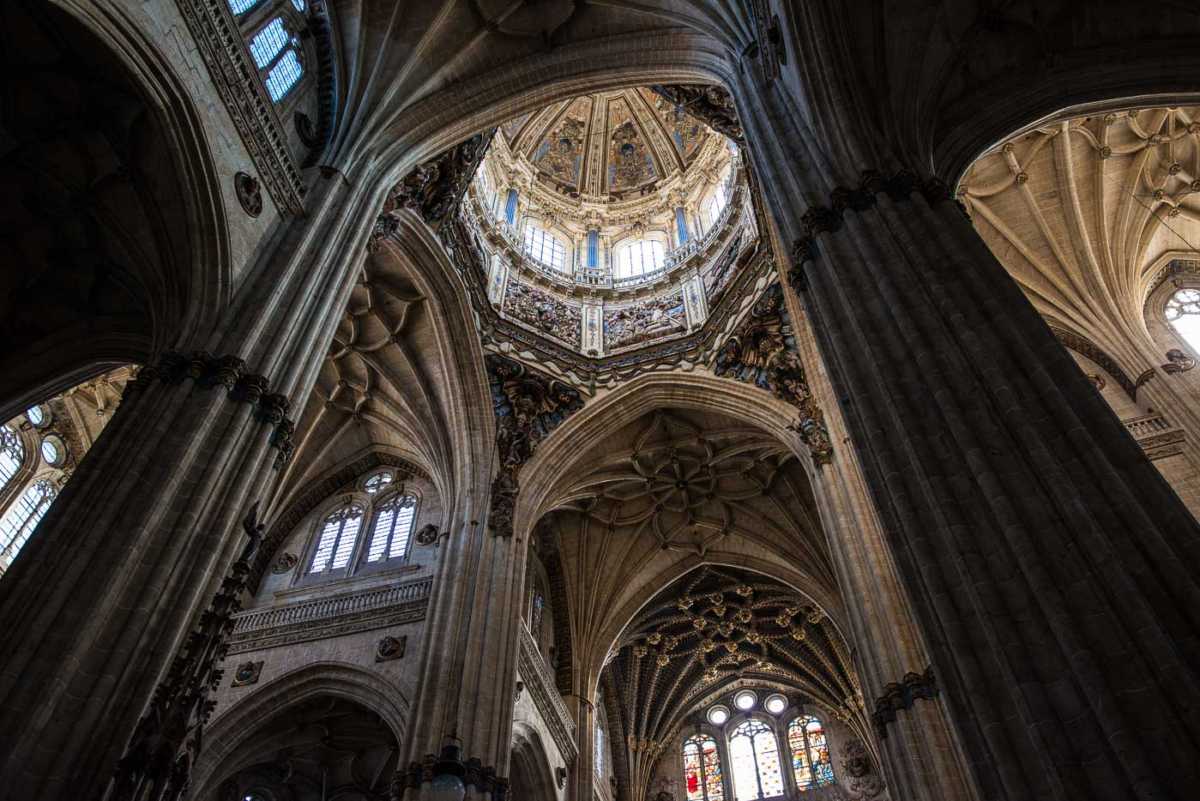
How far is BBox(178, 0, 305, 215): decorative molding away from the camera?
358 inches

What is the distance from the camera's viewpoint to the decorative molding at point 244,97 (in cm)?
909

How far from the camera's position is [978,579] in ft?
16.2

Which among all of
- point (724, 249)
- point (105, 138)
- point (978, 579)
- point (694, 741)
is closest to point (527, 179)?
point (724, 249)

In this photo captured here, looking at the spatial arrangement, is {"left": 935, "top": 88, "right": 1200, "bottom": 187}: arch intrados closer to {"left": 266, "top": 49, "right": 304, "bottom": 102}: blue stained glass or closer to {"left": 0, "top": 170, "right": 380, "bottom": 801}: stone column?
{"left": 0, "top": 170, "right": 380, "bottom": 801}: stone column

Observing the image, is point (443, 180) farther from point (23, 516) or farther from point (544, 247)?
point (23, 516)

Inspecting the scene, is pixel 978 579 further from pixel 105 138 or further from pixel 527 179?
pixel 527 179

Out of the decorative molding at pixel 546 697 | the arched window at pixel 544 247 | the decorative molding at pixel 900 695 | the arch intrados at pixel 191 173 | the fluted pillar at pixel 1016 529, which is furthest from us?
the arched window at pixel 544 247

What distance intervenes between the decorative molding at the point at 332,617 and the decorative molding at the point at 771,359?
23.9ft

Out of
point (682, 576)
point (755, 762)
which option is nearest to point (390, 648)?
point (682, 576)

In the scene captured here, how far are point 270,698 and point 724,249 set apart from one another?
12618 millimetres

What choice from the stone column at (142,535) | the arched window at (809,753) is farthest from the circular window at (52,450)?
the arched window at (809,753)

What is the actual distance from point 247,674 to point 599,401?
8.34m

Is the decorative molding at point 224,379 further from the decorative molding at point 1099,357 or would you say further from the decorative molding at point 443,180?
the decorative molding at point 1099,357

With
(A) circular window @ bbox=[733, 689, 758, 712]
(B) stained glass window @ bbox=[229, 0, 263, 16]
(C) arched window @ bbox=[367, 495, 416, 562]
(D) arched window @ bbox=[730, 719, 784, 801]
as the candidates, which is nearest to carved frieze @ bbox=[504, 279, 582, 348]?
(C) arched window @ bbox=[367, 495, 416, 562]
